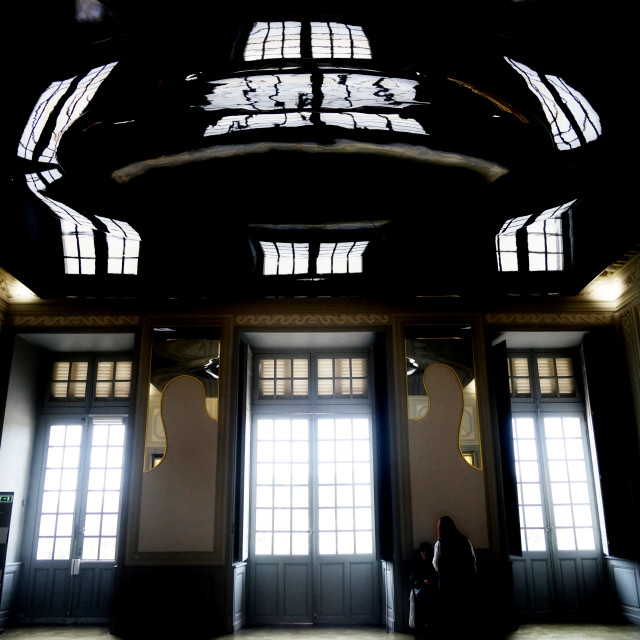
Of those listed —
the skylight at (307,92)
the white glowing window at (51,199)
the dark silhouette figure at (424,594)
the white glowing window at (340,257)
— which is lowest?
the dark silhouette figure at (424,594)

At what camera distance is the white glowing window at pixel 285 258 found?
6586 mm

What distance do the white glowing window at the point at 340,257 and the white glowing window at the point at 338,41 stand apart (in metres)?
2.77

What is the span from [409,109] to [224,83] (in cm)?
148

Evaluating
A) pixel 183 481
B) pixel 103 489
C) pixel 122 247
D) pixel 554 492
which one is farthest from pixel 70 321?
pixel 554 492

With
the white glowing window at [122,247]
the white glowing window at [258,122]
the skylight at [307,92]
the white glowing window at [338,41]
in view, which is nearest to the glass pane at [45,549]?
the white glowing window at [122,247]

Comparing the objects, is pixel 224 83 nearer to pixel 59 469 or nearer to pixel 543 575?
pixel 59 469

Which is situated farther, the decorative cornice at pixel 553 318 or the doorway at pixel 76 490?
the decorative cornice at pixel 553 318

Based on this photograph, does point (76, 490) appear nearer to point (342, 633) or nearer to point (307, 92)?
point (342, 633)

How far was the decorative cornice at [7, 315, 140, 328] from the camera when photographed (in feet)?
24.7

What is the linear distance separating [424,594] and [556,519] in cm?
273

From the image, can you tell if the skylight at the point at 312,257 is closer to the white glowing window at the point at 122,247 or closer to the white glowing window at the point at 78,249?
the white glowing window at the point at 122,247

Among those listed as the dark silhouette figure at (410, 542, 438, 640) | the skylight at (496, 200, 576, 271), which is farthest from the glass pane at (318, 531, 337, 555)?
the skylight at (496, 200, 576, 271)

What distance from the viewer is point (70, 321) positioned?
7551mm

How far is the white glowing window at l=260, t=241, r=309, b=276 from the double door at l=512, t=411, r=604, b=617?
382 cm
